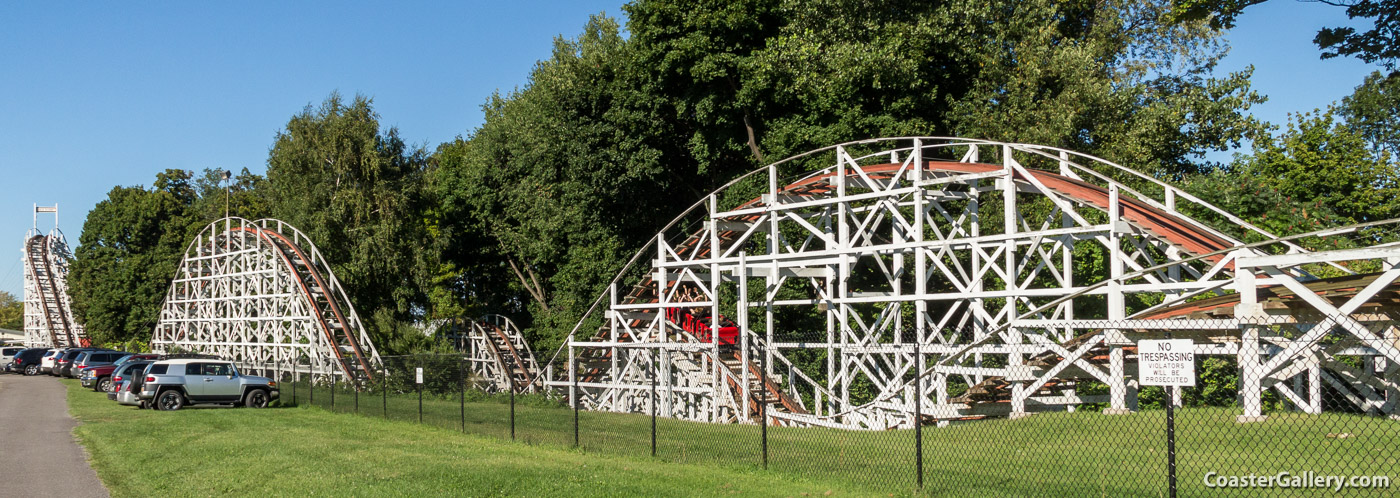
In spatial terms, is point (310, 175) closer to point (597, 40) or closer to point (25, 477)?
point (597, 40)

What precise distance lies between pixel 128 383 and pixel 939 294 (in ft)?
73.1

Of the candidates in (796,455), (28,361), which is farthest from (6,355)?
(796,455)

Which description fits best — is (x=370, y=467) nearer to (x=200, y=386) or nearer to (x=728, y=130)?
(x=200, y=386)

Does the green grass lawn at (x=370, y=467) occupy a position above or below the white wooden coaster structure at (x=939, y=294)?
below

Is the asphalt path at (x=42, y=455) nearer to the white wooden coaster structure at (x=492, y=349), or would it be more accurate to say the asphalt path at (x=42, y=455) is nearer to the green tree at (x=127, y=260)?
the white wooden coaster structure at (x=492, y=349)

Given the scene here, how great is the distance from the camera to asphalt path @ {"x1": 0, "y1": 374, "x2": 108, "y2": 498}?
13756mm

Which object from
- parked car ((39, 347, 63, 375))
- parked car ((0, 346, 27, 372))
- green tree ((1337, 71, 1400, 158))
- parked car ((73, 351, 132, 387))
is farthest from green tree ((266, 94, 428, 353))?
green tree ((1337, 71, 1400, 158))

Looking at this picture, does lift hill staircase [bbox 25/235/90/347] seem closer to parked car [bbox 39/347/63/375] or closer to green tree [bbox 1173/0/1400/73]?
parked car [bbox 39/347/63/375]

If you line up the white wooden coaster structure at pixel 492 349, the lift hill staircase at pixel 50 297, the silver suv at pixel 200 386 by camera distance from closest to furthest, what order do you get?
the silver suv at pixel 200 386
the white wooden coaster structure at pixel 492 349
the lift hill staircase at pixel 50 297

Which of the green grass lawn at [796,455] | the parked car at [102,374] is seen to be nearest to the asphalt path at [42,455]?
the green grass lawn at [796,455]

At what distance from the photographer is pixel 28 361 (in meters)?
56.3

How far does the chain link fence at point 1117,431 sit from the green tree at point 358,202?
25884 millimetres

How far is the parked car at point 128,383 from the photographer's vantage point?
28.7m

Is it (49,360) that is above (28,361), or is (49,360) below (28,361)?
above
